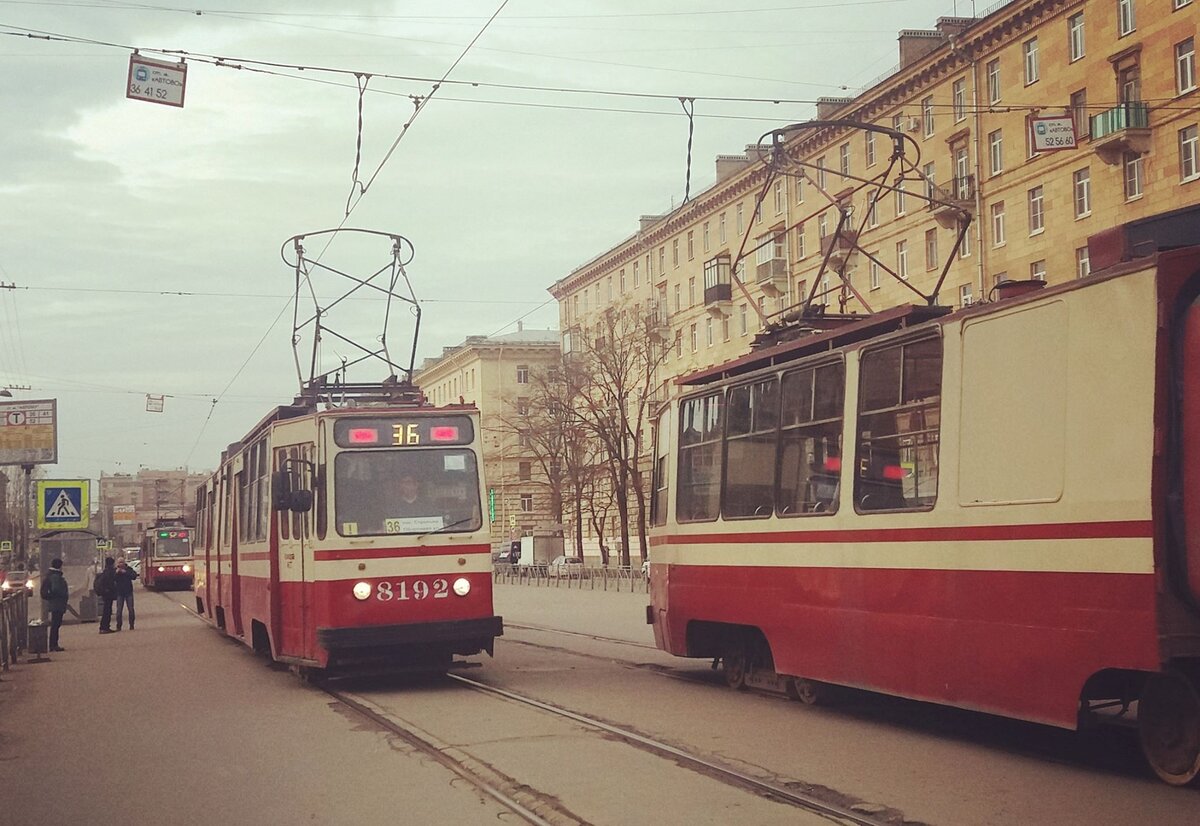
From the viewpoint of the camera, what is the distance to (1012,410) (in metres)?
9.41

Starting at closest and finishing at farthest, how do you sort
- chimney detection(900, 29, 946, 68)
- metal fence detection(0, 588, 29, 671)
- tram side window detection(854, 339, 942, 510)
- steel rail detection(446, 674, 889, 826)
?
steel rail detection(446, 674, 889, 826) → tram side window detection(854, 339, 942, 510) → metal fence detection(0, 588, 29, 671) → chimney detection(900, 29, 946, 68)

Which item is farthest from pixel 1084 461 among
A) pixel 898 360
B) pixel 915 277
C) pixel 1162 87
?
→ pixel 915 277

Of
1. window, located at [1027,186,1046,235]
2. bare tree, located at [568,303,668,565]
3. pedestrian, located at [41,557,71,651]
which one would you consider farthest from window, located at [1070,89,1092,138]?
pedestrian, located at [41,557,71,651]

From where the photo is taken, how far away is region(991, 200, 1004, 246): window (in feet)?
158

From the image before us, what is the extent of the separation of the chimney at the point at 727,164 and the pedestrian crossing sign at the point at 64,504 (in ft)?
145

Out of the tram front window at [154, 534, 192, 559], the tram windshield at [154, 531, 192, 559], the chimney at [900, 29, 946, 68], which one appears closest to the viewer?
the chimney at [900, 29, 946, 68]

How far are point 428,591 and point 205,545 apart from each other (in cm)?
1374

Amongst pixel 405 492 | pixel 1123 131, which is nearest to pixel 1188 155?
pixel 1123 131

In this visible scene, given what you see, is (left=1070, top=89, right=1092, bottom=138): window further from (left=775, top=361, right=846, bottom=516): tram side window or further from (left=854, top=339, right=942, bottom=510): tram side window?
(left=854, top=339, right=942, bottom=510): tram side window

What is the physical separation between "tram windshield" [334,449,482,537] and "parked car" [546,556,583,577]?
38.2 metres

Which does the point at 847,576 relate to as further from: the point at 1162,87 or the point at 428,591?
the point at 1162,87

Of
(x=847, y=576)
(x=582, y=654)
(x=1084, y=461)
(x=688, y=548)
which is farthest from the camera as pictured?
(x=582, y=654)

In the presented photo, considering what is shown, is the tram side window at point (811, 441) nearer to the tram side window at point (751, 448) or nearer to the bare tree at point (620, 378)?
the tram side window at point (751, 448)

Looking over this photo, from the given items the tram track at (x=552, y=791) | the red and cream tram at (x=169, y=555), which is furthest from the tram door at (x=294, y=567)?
the red and cream tram at (x=169, y=555)
